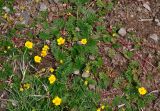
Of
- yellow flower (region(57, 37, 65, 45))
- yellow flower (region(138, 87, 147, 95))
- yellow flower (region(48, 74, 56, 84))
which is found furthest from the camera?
yellow flower (region(57, 37, 65, 45))

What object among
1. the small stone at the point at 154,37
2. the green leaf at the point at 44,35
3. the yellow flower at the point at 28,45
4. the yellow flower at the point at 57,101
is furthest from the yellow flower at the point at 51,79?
the small stone at the point at 154,37

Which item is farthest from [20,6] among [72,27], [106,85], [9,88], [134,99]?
[134,99]

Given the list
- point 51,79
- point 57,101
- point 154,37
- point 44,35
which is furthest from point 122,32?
point 57,101

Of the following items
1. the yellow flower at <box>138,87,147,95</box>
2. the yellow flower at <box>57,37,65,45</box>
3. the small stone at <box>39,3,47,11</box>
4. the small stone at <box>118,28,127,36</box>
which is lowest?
the yellow flower at <box>138,87,147,95</box>

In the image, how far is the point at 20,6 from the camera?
17.7 feet

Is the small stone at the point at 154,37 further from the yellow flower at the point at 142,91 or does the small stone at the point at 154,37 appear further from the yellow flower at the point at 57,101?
the yellow flower at the point at 57,101

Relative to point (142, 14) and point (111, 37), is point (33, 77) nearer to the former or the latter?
point (111, 37)

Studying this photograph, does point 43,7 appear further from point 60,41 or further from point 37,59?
point 37,59

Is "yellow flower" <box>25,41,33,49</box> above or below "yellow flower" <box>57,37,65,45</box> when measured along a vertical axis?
above

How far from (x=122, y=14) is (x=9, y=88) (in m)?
1.74

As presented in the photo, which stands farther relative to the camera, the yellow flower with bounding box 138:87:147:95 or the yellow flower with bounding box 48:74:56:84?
the yellow flower with bounding box 138:87:147:95

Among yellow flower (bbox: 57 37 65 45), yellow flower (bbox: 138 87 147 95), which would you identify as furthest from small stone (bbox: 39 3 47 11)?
yellow flower (bbox: 138 87 147 95)

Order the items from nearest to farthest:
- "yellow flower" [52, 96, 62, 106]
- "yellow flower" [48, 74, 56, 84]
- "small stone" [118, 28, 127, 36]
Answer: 1. "yellow flower" [52, 96, 62, 106]
2. "yellow flower" [48, 74, 56, 84]
3. "small stone" [118, 28, 127, 36]

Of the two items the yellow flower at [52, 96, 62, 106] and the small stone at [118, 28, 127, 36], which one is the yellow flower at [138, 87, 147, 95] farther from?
the yellow flower at [52, 96, 62, 106]
